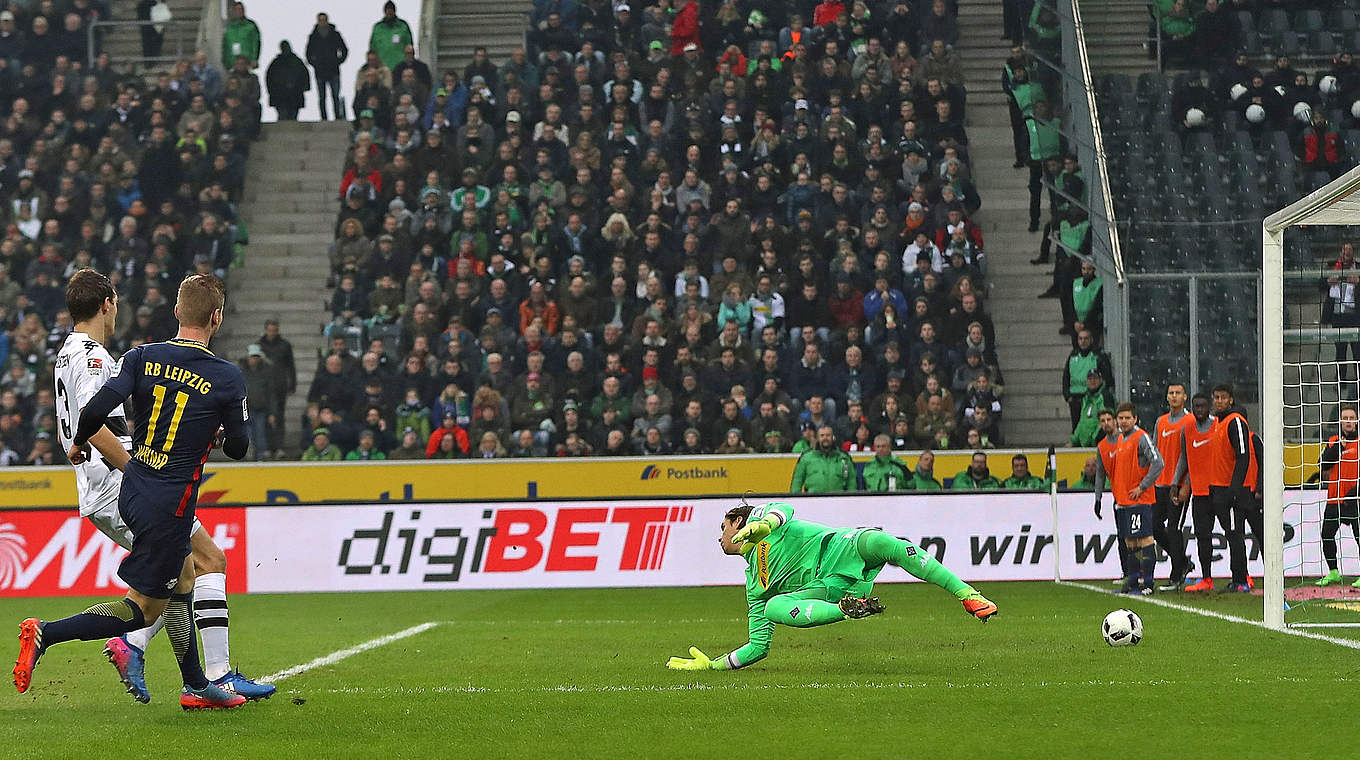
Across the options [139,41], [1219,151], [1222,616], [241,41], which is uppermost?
[139,41]

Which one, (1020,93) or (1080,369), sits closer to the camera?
(1080,369)

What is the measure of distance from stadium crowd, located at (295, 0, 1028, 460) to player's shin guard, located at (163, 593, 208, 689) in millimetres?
13690

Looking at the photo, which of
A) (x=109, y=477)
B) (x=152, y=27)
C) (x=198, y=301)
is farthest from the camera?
(x=152, y=27)

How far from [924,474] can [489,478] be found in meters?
5.93

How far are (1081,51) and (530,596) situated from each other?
12.5m

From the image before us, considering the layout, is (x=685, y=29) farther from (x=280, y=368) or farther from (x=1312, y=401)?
(x=1312, y=401)

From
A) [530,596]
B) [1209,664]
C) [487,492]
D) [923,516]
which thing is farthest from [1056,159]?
[1209,664]

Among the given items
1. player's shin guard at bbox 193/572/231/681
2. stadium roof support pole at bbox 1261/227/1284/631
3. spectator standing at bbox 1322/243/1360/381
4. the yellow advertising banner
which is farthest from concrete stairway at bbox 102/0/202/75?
player's shin guard at bbox 193/572/231/681

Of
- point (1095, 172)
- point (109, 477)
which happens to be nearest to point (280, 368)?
point (1095, 172)

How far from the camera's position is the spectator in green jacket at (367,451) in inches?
883

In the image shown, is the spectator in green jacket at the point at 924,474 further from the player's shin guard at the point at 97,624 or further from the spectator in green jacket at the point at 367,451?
the player's shin guard at the point at 97,624

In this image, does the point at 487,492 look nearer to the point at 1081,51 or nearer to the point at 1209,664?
the point at 1081,51

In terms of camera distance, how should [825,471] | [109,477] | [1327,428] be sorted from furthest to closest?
[825,471] < [1327,428] < [109,477]

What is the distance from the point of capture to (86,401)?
293 inches
